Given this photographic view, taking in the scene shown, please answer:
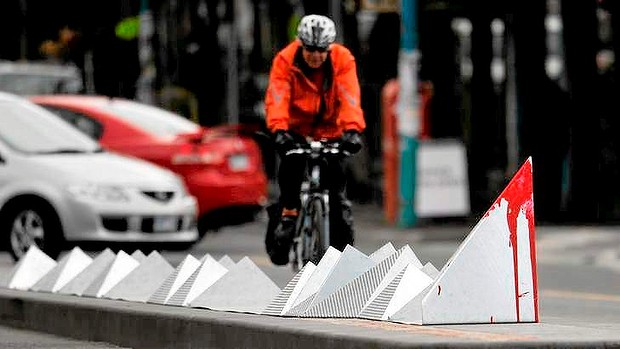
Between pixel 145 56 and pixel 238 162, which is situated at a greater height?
pixel 238 162

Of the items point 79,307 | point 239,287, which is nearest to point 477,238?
point 239,287

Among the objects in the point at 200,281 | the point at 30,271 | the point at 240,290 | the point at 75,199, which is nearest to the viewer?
the point at 240,290

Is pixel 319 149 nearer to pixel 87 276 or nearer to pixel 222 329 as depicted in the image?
pixel 87 276

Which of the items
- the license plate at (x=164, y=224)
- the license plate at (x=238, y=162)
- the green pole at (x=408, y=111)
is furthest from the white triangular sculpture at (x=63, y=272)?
the green pole at (x=408, y=111)

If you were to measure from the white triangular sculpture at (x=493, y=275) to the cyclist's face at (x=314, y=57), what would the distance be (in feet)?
16.5

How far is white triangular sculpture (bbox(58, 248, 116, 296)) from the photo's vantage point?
37.9 feet

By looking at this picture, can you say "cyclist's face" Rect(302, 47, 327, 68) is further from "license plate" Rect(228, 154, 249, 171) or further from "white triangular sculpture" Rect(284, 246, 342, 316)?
"license plate" Rect(228, 154, 249, 171)

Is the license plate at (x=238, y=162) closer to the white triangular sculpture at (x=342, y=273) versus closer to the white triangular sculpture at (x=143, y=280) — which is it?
the white triangular sculpture at (x=143, y=280)

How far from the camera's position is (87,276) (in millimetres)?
11664

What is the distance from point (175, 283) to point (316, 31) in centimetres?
329

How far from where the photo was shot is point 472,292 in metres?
8.33

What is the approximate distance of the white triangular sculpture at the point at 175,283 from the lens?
1043cm

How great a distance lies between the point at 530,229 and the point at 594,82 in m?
18.3

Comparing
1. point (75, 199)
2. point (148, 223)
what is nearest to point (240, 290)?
point (75, 199)
